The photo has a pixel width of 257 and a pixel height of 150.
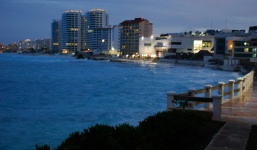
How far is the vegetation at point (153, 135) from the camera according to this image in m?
6.54

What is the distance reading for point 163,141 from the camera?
859 cm

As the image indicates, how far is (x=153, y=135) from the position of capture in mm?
8250

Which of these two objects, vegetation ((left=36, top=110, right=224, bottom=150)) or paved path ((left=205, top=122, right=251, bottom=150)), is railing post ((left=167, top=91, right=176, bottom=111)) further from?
paved path ((left=205, top=122, right=251, bottom=150))

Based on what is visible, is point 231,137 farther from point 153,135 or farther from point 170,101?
point 170,101

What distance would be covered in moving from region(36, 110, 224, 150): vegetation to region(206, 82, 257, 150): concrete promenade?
332 millimetres

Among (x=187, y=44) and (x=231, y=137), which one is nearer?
(x=231, y=137)

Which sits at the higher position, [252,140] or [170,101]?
[170,101]

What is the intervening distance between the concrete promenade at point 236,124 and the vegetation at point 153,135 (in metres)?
0.33

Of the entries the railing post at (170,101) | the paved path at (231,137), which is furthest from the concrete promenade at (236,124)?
the railing post at (170,101)

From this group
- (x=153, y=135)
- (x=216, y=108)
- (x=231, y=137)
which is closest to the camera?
(x=153, y=135)

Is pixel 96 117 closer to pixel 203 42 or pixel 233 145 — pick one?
pixel 233 145

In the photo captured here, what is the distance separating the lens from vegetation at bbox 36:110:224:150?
6543 millimetres

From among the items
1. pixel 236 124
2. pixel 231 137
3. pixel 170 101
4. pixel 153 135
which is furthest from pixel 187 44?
pixel 153 135

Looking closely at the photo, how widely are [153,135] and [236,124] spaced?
5194mm
